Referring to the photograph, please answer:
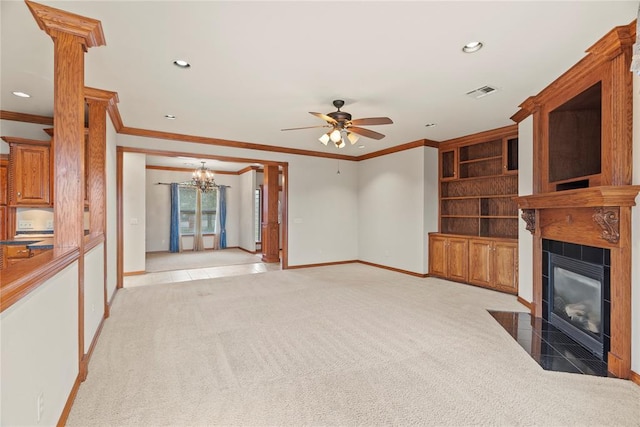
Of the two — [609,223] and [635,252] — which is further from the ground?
[609,223]

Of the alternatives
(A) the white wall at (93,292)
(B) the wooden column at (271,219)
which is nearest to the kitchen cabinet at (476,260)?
(B) the wooden column at (271,219)

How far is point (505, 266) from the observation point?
16.5 feet

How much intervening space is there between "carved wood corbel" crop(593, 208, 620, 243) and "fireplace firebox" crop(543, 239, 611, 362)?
0.21 meters

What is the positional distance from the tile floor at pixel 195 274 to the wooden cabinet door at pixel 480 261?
3.99 meters

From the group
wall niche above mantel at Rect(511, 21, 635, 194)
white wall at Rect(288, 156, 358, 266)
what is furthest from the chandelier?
wall niche above mantel at Rect(511, 21, 635, 194)

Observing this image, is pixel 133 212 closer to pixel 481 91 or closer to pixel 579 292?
pixel 481 91

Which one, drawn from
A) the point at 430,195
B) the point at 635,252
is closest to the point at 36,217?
the point at 430,195

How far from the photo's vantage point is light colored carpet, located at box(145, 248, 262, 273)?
749 cm

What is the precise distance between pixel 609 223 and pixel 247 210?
8822 millimetres

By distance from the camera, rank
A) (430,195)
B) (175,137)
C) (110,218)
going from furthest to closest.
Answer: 1. (430,195)
2. (175,137)
3. (110,218)

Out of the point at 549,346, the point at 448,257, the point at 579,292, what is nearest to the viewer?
the point at 549,346

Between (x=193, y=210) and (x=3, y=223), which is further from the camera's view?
(x=193, y=210)

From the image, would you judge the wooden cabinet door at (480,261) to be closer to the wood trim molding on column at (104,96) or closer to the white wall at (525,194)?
the white wall at (525,194)

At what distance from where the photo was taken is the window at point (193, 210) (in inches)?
401
